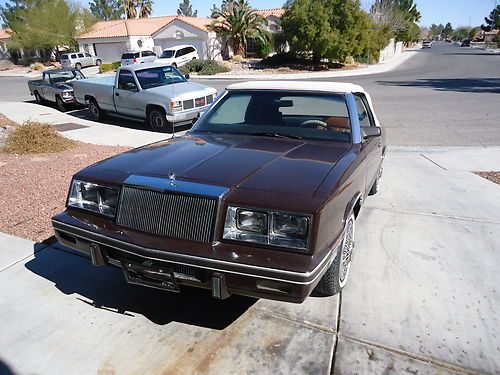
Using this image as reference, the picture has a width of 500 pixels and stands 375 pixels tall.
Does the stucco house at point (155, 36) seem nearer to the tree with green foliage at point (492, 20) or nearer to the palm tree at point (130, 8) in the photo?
the palm tree at point (130, 8)

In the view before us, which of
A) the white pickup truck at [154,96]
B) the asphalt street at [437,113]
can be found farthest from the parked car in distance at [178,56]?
the white pickup truck at [154,96]

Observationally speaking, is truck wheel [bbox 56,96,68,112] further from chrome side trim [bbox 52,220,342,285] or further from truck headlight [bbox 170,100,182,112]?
chrome side trim [bbox 52,220,342,285]

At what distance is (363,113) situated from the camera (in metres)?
4.64

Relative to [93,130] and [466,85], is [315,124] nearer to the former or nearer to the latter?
[93,130]

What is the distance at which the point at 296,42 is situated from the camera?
102ft

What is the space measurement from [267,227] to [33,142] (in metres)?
7.55

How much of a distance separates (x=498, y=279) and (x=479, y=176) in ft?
11.1

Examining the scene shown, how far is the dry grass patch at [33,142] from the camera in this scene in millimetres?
8273

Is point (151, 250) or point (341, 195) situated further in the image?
point (341, 195)

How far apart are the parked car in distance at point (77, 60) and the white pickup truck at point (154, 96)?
32.6 meters

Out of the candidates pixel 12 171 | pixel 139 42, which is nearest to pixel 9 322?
pixel 12 171

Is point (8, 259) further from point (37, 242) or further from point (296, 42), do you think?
point (296, 42)

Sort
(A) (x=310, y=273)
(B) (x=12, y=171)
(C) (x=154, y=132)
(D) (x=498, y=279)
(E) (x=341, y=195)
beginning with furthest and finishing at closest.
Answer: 1. (C) (x=154, y=132)
2. (B) (x=12, y=171)
3. (D) (x=498, y=279)
4. (E) (x=341, y=195)
5. (A) (x=310, y=273)

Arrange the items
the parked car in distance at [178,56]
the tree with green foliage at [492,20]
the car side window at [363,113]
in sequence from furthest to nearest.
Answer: the tree with green foliage at [492,20], the parked car in distance at [178,56], the car side window at [363,113]
